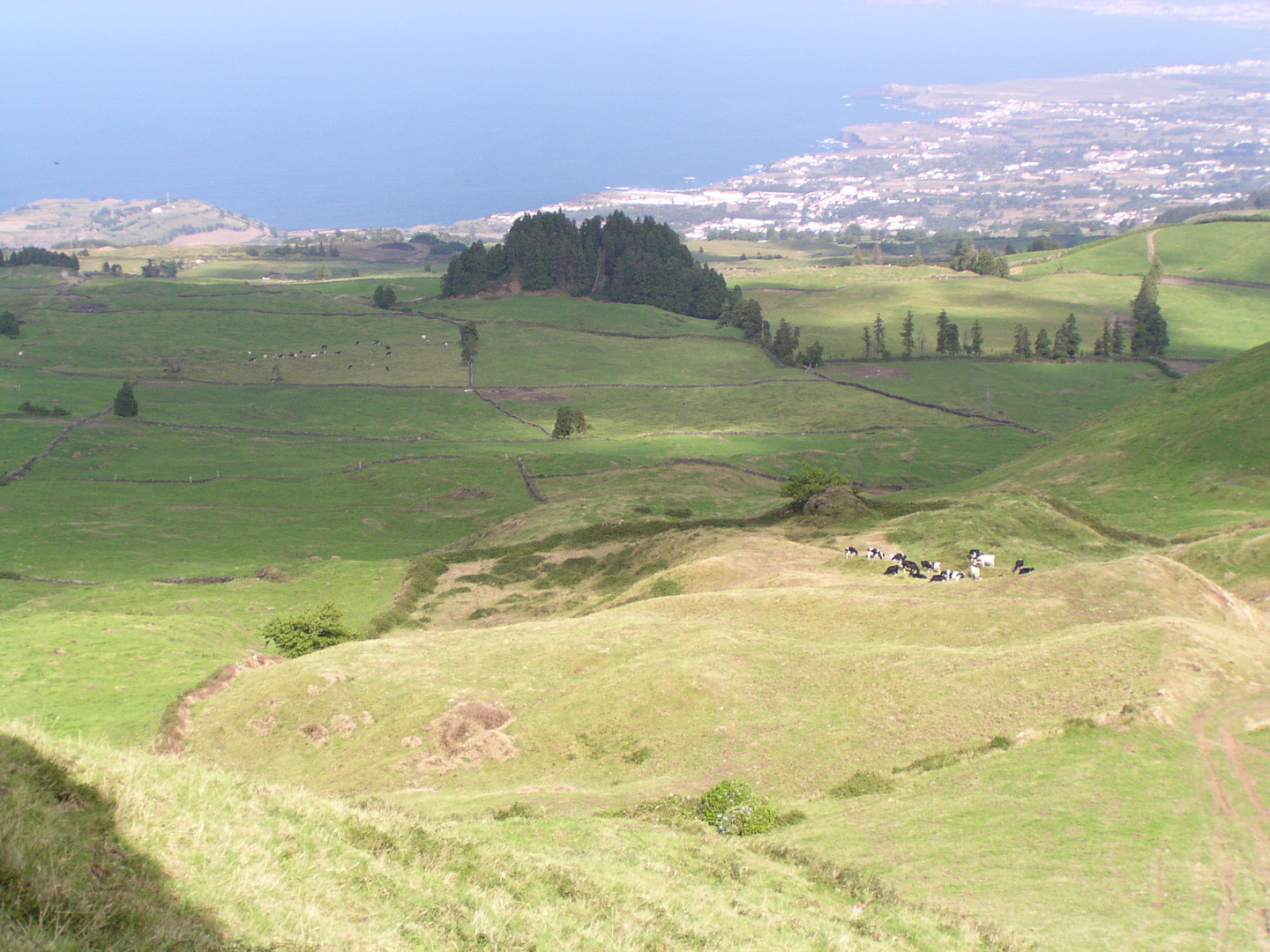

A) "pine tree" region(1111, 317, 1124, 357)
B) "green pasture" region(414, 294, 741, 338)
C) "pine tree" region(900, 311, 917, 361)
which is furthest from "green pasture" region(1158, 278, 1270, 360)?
"green pasture" region(414, 294, 741, 338)

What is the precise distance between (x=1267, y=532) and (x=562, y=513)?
149 ft

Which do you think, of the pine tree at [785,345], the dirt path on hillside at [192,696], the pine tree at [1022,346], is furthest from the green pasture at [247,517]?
the pine tree at [1022,346]

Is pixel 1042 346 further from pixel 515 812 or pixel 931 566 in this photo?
pixel 515 812

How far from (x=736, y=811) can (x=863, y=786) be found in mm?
3797

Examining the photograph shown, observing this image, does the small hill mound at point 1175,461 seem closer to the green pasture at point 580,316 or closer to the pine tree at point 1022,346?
the pine tree at point 1022,346

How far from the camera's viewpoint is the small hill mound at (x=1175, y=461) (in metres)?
65.5

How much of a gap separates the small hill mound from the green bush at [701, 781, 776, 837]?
144 ft

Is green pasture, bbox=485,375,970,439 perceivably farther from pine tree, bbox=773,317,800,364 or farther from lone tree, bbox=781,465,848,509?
lone tree, bbox=781,465,848,509

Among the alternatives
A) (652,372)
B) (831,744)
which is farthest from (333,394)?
(831,744)

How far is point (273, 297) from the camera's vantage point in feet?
610

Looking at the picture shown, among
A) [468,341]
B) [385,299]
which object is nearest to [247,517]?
[468,341]

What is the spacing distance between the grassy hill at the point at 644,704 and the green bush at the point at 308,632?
2.91 meters

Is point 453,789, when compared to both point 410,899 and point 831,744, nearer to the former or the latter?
point 831,744

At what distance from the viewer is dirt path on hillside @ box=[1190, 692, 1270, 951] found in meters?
20.1
